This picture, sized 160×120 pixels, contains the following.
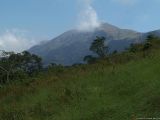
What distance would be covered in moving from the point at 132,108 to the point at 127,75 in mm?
5152

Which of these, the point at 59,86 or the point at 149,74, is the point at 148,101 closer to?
the point at 149,74

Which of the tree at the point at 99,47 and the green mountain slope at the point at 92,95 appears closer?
the green mountain slope at the point at 92,95

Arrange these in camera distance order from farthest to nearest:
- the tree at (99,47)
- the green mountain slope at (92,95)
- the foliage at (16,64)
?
the tree at (99,47)
the foliage at (16,64)
the green mountain slope at (92,95)

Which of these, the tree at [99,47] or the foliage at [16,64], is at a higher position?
the tree at [99,47]

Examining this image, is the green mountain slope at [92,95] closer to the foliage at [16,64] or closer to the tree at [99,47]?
the foliage at [16,64]

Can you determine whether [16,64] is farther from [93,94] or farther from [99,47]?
[93,94]

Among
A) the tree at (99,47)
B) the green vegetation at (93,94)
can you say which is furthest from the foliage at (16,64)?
the green vegetation at (93,94)

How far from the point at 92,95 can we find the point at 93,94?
0.35 ft

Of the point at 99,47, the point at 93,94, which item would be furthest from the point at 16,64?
the point at 93,94

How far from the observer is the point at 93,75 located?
20031mm

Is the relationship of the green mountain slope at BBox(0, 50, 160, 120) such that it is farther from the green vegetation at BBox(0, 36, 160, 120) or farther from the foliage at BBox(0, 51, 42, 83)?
the foliage at BBox(0, 51, 42, 83)

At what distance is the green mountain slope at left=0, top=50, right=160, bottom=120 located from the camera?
1421 centimetres

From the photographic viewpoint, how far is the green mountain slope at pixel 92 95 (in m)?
14.2

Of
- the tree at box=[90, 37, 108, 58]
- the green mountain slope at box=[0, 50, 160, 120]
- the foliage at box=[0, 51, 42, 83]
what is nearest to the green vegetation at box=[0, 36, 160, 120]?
the green mountain slope at box=[0, 50, 160, 120]
